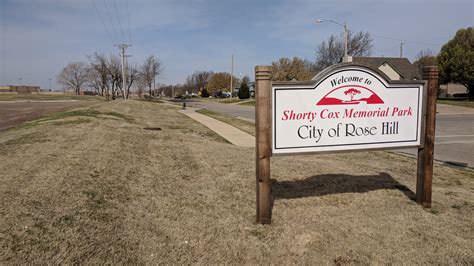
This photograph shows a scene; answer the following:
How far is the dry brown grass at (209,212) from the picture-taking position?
317 centimetres

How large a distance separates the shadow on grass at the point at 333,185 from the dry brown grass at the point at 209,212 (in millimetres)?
17

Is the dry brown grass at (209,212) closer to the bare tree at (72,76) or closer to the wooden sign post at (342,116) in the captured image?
the wooden sign post at (342,116)

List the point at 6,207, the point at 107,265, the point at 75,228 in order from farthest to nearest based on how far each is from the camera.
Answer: the point at 6,207
the point at 75,228
the point at 107,265

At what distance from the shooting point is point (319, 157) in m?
7.89

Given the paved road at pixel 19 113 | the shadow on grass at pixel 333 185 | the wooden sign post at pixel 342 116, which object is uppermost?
the wooden sign post at pixel 342 116

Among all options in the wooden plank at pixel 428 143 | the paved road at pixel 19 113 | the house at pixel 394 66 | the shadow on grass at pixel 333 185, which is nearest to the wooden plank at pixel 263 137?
the shadow on grass at pixel 333 185

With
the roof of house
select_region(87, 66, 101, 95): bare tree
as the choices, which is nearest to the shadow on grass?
the roof of house

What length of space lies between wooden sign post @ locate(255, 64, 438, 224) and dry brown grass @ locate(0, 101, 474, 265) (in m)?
0.51

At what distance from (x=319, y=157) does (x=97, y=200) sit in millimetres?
5232

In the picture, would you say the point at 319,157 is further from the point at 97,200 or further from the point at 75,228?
the point at 75,228

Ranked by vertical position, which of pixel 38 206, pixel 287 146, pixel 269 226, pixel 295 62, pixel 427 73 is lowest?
pixel 269 226

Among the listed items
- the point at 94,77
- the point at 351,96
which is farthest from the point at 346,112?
the point at 94,77

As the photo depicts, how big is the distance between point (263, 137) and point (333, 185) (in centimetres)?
220

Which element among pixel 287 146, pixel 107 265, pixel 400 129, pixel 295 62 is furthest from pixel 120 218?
pixel 295 62
